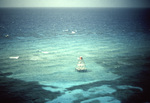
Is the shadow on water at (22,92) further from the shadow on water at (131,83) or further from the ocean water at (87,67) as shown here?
the shadow on water at (131,83)

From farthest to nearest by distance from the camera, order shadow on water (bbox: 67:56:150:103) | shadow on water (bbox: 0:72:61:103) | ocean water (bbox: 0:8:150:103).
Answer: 1. ocean water (bbox: 0:8:150:103)
2. shadow on water (bbox: 67:56:150:103)
3. shadow on water (bbox: 0:72:61:103)

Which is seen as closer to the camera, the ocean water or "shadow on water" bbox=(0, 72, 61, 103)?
"shadow on water" bbox=(0, 72, 61, 103)

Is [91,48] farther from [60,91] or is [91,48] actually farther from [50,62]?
[60,91]

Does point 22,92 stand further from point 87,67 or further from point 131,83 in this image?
point 131,83

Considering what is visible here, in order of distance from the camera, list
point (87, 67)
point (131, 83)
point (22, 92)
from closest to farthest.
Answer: point (22, 92), point (131, 83), point (87, 67)

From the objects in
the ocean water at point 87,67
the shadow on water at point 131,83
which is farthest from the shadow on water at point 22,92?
the shadow on water at point 131,83

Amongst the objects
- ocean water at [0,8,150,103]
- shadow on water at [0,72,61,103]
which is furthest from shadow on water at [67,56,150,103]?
shadow on water at [0,72,61,103]

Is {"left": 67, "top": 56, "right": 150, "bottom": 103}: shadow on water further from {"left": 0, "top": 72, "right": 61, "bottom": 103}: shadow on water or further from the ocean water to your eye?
{"left": 0, "top": 72, "right": 61, "bottom": 103}: shadow on water

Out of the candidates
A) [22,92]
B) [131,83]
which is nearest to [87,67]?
[131,83]
